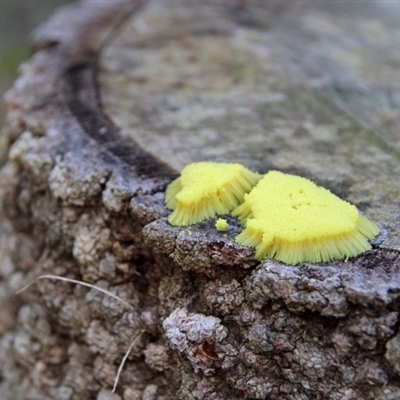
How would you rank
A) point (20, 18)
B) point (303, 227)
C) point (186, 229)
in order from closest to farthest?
point (303, 227) < point (186, 229) < point (20, 18)

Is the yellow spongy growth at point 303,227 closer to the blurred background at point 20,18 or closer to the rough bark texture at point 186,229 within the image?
the rough bark texture at point 186,229

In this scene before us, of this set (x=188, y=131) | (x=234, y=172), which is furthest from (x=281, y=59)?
(x=234, y=172)

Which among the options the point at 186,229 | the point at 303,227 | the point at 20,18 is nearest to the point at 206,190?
the point at 186,229

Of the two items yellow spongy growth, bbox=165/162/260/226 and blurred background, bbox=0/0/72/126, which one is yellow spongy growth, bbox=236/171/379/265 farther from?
blurred background, bbox=0/0/72/126

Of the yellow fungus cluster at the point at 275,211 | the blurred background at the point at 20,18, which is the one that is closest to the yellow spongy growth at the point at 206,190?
the yellow fungus cluster at the point at 275,211

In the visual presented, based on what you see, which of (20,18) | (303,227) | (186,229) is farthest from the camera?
(20,18)

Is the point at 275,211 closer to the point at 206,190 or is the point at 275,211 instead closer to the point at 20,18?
the point at 206,190

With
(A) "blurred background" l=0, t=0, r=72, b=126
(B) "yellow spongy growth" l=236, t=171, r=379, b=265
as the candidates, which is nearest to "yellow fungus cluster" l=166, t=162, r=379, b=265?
(B) "yellow spongy growth" l=236, t=171, r=379, b=265

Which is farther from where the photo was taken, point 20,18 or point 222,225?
point 20,18

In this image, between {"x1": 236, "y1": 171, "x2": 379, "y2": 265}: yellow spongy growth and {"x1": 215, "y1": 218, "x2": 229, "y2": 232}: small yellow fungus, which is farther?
{"x1": 215, "y1": 218, "x2": 229, "y2": 232}: small yellow fungus
